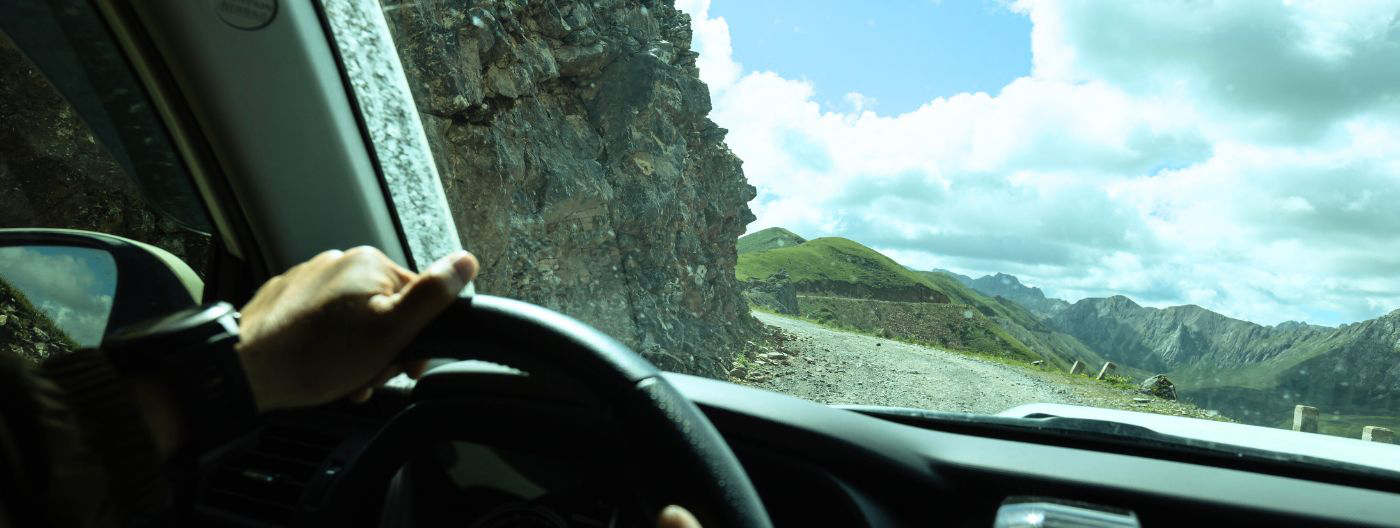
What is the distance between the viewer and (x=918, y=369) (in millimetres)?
3385

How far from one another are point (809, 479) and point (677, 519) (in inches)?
39.1

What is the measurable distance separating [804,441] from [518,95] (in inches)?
69.7

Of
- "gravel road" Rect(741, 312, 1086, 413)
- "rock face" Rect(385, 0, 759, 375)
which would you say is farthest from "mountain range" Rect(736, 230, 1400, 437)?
"rock face" Rect(385, 0, 759, 375)

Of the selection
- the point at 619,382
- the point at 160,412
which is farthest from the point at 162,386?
the point at 619,382

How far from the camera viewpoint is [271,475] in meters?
2.33

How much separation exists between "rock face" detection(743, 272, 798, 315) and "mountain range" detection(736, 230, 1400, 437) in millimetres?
41

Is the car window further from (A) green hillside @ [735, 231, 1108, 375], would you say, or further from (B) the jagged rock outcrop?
(B) the jagged rock outcrop

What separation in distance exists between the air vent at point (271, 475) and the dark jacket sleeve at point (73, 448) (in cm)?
125

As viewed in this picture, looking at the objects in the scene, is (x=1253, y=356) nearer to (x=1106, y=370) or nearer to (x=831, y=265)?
(x=1106, y=370)

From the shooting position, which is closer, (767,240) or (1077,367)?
(1077,367)

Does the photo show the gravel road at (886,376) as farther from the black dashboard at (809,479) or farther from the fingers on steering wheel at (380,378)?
the fingers on steering wheel at (380,378)

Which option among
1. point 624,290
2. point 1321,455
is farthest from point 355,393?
point 1321,455

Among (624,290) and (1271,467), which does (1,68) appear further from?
(1271,467)

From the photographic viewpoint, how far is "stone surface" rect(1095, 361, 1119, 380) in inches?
122
